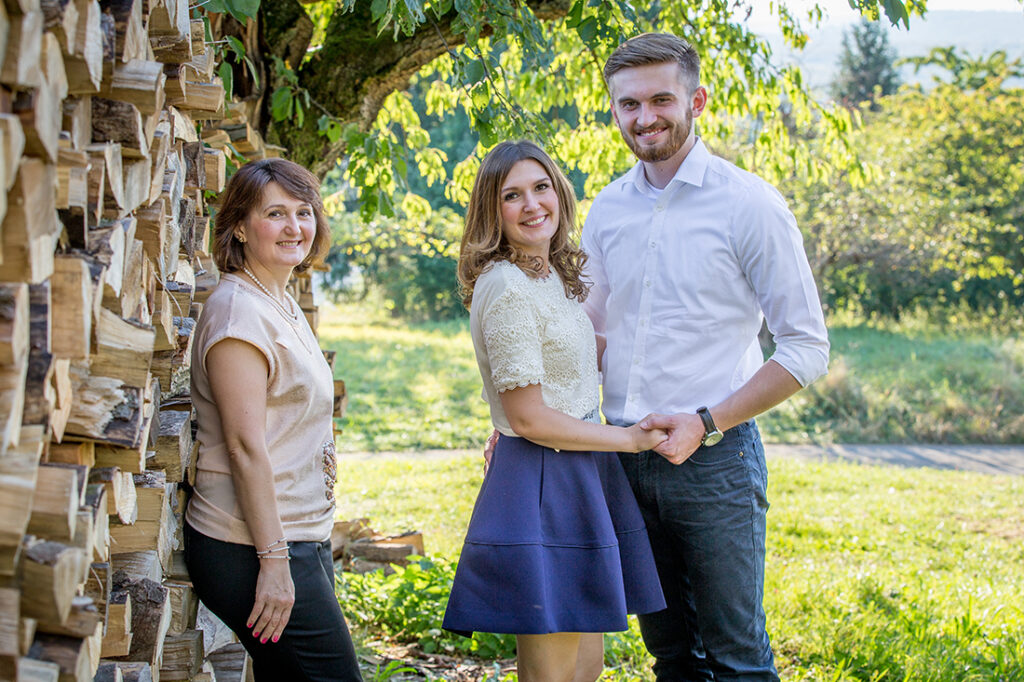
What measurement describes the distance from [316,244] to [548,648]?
110cm

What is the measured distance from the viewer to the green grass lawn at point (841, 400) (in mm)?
9977

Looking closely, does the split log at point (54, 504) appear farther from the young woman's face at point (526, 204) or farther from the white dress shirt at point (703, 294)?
the white dress shirt at point (703, 294)

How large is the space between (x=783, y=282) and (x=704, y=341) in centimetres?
24

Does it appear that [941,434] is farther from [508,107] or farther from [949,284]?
[949,284]

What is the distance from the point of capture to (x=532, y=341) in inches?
82.4

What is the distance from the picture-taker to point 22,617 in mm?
1154

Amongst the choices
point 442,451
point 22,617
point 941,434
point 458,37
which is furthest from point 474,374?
point 22,617

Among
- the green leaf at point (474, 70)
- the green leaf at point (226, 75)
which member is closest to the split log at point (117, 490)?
the green leaf at point (226, 75)

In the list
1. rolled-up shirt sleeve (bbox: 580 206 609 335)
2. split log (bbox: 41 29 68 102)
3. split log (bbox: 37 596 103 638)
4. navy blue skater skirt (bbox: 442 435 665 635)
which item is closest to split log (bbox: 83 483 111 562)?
split log (bbox: 37 596 103 638)

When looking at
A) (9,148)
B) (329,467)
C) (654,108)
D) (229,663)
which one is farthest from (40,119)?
(229,663)

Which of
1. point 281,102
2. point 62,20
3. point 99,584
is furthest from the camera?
point 281,102

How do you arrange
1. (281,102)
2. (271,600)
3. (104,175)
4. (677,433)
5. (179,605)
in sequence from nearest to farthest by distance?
(104,175), (271,600), (179,605), (677,433), (281,102)

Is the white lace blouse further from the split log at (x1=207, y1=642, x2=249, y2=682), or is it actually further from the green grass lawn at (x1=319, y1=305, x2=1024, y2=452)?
the green grass lawn at (x1=319, y1=305, x2=1024, y2=452)

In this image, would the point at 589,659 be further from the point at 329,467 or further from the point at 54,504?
the point at 54,504
